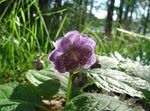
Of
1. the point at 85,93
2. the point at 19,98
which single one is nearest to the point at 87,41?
the point at 85,93

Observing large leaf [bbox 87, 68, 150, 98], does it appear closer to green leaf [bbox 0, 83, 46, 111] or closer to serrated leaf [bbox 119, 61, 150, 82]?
serrated leaf [bbox 119, 61, 150, 82]

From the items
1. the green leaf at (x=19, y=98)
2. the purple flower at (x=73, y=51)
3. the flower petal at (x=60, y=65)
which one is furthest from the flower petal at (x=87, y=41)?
the green leaf at (x=19, y=98)

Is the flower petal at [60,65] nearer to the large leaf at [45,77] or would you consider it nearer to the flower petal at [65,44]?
the flower petal at [65,44]

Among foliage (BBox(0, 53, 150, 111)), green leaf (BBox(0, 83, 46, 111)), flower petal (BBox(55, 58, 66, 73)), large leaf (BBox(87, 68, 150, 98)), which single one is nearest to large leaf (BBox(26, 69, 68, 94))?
foliage (BBox(0, 53, 150, 111))

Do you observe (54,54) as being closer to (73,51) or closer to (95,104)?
(73,51)

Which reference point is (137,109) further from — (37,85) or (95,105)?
(37,85)

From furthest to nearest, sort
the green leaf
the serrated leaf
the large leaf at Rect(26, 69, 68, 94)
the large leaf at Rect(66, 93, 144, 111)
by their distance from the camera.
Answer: the large leaf at Rect(26, 69, 68, 94)
the serrated leaf
the green leaf
the large leaf at Rect(66, 93, 144, 111)
